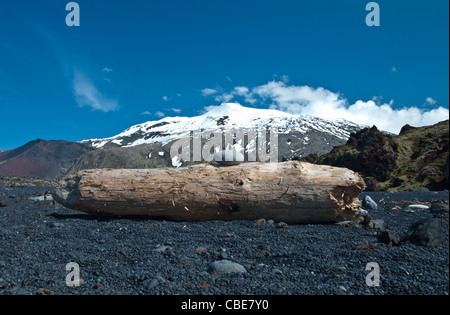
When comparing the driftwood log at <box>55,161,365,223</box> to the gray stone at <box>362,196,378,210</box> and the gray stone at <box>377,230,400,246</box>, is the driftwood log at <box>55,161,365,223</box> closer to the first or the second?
the gray stone at <box>377,230,400,246</box>

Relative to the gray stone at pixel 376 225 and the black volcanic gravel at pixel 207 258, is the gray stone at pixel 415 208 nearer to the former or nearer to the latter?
the black volcanic gravel at pixel 207 258

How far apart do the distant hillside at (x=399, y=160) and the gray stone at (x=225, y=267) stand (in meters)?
22.2

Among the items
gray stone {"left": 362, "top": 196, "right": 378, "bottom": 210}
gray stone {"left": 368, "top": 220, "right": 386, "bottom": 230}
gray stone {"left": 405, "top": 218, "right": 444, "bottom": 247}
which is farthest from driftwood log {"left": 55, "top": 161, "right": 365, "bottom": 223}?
gray stone {"left": 362, "top": 196, "right": 378, "bottom": 210}

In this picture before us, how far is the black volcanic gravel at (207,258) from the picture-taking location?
4.72 m

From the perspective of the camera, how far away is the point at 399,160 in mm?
30438

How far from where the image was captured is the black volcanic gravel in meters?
4.72

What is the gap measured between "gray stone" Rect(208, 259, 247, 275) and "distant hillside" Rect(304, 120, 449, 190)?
2219 centimetres

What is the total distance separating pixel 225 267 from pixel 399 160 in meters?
30.4

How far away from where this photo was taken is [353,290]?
4461mm

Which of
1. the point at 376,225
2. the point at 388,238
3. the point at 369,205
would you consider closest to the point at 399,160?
the point at 369,205

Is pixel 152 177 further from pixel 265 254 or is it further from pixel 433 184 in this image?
pixel 433 184

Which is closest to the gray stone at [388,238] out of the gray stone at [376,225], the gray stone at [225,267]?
the gray stone at [376,225]
